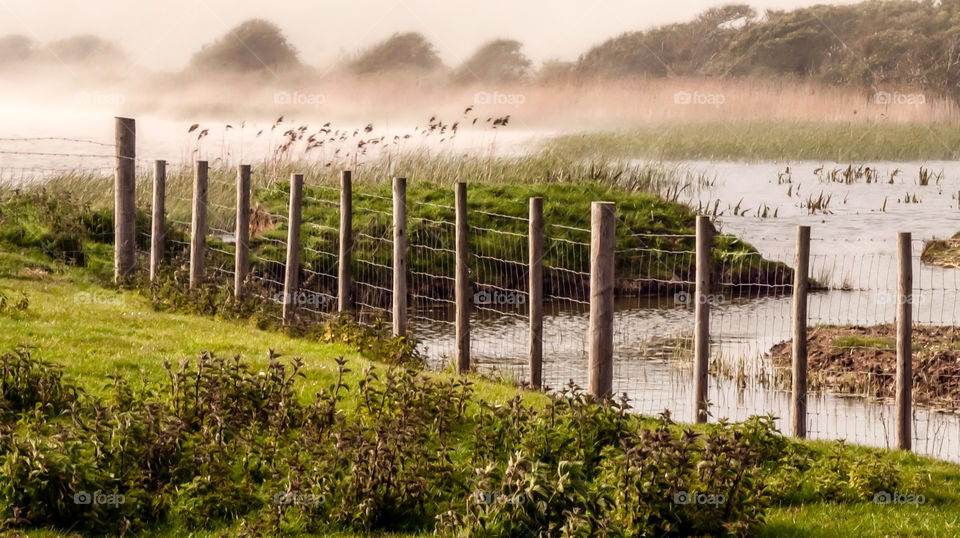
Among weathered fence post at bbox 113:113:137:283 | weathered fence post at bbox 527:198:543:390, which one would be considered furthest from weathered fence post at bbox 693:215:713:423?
weathered fence post at bbox 113:113:137:283

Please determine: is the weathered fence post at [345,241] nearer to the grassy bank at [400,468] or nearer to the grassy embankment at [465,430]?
the grassy embankment at [465,430]

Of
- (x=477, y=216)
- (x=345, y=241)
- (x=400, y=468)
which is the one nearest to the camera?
(x=400, y=468)

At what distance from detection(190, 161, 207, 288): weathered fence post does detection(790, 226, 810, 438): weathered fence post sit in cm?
1039

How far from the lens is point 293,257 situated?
56.2ft

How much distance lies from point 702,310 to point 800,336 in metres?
1.09

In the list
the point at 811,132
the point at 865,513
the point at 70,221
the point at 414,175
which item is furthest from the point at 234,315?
the point at 811,132

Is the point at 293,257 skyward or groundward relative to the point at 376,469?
skyward

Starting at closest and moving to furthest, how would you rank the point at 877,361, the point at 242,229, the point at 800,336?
the point at 800,336 < the point at 877,361 < the point at 242,229

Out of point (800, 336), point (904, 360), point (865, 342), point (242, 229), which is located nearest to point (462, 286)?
point (800, 336)

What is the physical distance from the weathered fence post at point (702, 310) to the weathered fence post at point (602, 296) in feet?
3.18

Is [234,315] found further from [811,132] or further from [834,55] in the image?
[834,55]

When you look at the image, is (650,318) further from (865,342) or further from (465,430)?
(465,430)

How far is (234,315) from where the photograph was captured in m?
16.8

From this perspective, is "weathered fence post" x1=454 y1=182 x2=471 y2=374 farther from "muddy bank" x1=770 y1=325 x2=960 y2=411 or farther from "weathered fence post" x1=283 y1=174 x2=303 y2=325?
"muddy bank" x1=770 y1=325 x2=960 y2=411
